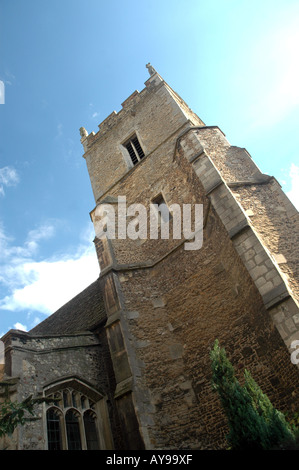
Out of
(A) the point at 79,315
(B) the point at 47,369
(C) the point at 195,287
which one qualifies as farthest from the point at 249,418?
(A) the point at 79,315

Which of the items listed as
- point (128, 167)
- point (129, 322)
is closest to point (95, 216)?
point (128, 167)

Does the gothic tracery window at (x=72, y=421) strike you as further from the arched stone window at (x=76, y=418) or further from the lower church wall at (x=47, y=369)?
the lower church wall at (x=47, y=369)

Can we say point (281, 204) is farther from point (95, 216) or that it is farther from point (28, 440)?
point (28, 440)

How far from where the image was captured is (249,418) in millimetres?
5195

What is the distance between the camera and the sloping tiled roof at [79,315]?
36.1 ft

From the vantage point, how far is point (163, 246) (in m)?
10.6

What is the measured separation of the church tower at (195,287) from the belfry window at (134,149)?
82.8 inches

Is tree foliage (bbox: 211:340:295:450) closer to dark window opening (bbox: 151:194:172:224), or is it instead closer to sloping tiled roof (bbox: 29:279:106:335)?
sloping tiled roof (bbox: 29:279:106:335)

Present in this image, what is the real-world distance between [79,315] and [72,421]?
16.5 ft

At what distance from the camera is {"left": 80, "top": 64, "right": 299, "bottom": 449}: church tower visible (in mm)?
6789

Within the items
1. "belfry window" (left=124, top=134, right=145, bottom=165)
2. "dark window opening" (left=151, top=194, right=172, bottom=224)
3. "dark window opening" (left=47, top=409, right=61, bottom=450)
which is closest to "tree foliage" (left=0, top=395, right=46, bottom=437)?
"dark window opening" (left=47, top=409, right=61, bottom=450)

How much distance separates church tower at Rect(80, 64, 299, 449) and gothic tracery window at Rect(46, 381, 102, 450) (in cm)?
105

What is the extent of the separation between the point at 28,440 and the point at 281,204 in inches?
304
